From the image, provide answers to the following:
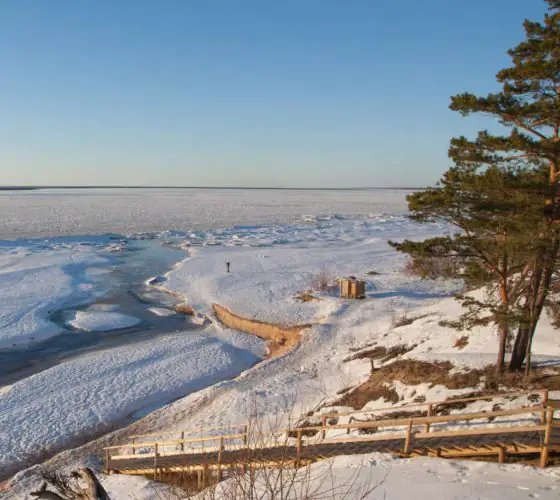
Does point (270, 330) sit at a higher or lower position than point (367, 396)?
lower

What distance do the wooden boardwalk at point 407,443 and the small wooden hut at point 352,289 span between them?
59.6 ft

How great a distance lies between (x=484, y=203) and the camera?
489 inches

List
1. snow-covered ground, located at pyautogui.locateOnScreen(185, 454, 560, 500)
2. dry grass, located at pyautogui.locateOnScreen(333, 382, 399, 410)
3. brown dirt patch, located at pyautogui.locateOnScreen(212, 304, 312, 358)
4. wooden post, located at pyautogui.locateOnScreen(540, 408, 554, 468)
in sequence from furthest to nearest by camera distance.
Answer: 1. brown dirt patch, located at pyautogui.locateOnScreen(212, 304, 312, 358)
2. dry grass, located at pyautogui.locateOnScreen(333, 382, 399, 410)
3. wooden post, located at pyautogui.locateOnScreen(540, 408, 554, 468)
4. snow-covered ground, located at pyautogui.locateOnScreen(185, 454, 560, 500)

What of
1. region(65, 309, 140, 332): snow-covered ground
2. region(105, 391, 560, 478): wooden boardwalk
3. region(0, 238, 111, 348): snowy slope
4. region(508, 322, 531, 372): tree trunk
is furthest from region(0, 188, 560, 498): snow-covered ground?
region(0, 238, 111, 348): snowy slope

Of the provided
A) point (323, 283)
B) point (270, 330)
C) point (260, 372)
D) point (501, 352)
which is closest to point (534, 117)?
point (501, 352)

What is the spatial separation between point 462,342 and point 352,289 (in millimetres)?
12346

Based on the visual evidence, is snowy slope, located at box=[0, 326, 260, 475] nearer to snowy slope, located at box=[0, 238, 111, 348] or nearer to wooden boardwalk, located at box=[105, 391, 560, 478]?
wooden boardwalk, located at box=[105, 391, 560, 478]

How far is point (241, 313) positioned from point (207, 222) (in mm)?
50667

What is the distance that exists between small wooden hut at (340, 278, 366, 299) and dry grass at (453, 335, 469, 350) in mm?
11520

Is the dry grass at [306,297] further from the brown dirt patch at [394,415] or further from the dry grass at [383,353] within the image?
the brown dirt patch at [394,415]

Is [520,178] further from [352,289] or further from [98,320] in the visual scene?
[98,320]

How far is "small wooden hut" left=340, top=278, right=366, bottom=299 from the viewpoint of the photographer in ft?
104

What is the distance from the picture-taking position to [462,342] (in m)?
19.9

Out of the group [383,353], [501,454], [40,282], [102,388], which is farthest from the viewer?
[40,282]
